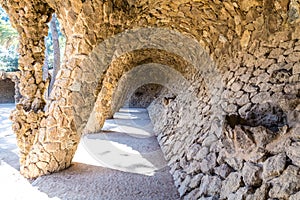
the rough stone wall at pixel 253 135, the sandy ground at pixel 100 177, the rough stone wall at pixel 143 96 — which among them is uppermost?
the rough stone wall at pixel 253 135

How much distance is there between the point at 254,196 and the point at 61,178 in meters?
2.19

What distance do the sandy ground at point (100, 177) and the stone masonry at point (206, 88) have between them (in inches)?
8.2

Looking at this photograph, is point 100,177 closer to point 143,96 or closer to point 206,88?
point 206,88

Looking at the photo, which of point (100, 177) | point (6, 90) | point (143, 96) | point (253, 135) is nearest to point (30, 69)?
point (100, 177)

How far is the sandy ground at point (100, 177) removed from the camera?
2.36 metres

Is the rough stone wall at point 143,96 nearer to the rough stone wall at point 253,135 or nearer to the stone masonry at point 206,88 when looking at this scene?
the stone masonry at point 206,88

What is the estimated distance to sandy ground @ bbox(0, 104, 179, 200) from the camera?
2363 millimetres

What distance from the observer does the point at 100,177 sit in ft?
9.24

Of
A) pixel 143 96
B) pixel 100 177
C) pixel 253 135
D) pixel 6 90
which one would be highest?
pixel 253 135

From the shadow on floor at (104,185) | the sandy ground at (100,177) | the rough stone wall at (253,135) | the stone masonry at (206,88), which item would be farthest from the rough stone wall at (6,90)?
the rough stone wall at (253,135)

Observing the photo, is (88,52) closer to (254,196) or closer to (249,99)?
(249,99)

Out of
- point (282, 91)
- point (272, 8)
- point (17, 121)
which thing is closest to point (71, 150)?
point (17, 121)

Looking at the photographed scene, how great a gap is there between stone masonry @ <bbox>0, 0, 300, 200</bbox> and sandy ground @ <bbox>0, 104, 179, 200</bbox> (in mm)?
209

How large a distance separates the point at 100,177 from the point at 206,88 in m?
2.23
